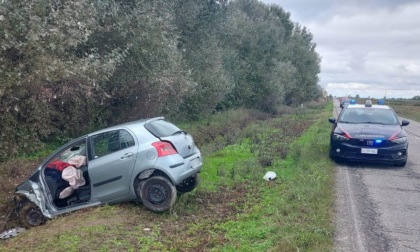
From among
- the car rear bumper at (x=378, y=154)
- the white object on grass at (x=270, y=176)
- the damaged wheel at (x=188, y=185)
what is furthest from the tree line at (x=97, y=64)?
the car rear bumper at (x=378, y=154)

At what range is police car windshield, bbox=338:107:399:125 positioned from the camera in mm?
12891

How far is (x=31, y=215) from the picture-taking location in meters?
7.67

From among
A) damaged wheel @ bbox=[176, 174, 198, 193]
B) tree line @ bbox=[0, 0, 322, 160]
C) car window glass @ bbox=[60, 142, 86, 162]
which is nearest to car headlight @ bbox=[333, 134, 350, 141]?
damaged wheel @ bbox=[176, 174, 198, 193]

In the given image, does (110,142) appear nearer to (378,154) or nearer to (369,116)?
(378,154)

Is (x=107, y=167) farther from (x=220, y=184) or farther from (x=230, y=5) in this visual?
(x=230, y=5)

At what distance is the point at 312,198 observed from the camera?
796cm

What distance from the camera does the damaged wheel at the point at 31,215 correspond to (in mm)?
7625

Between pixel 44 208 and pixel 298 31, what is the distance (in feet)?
168

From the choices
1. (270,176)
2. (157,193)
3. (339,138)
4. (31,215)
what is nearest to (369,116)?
(339,138)

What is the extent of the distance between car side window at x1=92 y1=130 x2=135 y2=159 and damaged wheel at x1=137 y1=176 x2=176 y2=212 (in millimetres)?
803

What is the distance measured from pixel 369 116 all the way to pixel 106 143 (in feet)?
28.7

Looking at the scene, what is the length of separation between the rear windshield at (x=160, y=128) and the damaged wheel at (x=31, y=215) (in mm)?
2459

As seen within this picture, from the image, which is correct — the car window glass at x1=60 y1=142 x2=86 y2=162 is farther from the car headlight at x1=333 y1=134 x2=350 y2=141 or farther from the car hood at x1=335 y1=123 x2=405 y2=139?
the car hood at x1=335 y1=123 x2=405 y2=139

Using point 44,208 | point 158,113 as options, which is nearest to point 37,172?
point 44,208
